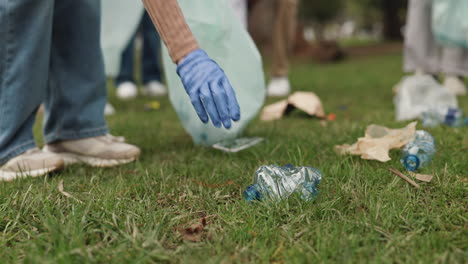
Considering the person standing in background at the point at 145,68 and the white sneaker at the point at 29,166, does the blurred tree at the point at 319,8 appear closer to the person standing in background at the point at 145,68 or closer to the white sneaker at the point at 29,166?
the person standing in background at the point at 145,68

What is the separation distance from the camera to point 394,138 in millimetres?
1974

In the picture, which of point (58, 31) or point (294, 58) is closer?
point (58, 31)

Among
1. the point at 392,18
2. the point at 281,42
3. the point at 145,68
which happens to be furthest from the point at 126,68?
the point at 392,18

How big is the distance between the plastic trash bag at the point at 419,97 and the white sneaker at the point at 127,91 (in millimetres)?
2636

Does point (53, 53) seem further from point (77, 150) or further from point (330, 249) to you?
point (330, 249)

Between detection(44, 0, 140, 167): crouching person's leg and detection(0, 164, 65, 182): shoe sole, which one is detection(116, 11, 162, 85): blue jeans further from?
detection(0, 164, 65, 182): shoe sole

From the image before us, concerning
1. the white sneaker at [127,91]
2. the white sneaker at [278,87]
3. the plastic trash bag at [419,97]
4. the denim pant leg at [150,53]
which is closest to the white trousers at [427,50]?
the plastic trash bag at [419,97]

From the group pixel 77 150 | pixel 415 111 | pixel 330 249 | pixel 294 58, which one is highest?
pixel 330 249

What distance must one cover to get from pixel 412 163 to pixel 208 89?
32.6 inches

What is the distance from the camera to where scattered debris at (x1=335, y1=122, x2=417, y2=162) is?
6.06 ft

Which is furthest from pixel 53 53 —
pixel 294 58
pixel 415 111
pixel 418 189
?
pixel 294 58

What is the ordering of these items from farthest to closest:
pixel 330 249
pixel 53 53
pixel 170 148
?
pixel 170 148 → pixel 53 53 → pixel 330 249

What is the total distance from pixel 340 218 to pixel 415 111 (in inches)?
70.9

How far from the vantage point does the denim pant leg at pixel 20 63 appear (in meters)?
1.78
